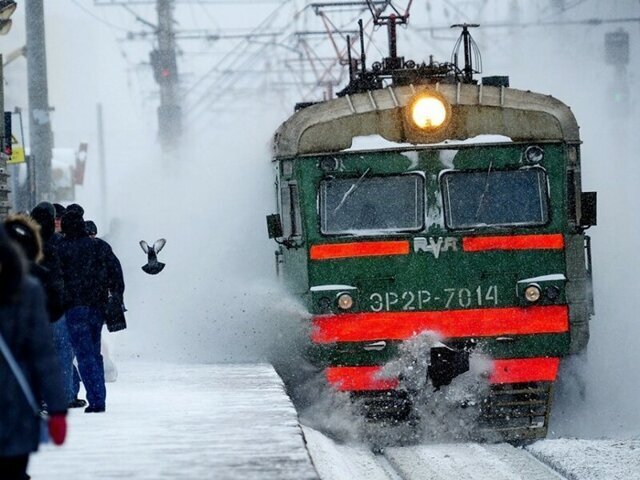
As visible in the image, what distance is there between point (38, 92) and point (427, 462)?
12540 millimetres

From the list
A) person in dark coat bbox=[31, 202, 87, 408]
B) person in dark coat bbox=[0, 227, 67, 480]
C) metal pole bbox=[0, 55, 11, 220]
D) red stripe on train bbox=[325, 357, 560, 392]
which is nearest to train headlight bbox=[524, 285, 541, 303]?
red stripe on train bbox=[325, 357, 560, 392]

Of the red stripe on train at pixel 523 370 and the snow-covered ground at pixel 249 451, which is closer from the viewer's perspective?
the snow-covered ground at pixel 249 451

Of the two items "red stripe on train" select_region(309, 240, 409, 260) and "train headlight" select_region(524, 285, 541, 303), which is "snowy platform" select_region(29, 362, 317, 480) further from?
"train headlight" select_region(524, 285, 541, 303)

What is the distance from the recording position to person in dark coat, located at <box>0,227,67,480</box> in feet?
19.1

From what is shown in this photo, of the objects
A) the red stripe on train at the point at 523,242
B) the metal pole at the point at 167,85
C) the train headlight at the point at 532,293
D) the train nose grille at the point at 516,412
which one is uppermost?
the metal pole at the point at 167,85

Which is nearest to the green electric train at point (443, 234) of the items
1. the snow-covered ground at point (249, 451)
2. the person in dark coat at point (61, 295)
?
the snow-covered ground at point (249, 451)

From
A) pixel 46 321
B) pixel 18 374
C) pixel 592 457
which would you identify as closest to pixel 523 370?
pixel 592 457

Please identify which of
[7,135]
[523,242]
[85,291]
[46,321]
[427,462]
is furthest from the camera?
[7,135]

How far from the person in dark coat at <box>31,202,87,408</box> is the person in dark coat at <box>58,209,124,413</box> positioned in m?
0.15

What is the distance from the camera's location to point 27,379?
5.95 meters

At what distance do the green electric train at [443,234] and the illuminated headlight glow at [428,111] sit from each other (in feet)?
0.04

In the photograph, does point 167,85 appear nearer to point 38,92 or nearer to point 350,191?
point 38,92

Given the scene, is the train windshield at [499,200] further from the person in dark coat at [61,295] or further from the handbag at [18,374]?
the handbag at [18,374]

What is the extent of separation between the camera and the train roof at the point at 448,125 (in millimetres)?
12461
